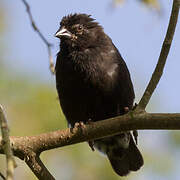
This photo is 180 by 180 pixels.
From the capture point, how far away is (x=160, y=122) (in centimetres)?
323

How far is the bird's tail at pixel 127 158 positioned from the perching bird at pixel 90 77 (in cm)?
23

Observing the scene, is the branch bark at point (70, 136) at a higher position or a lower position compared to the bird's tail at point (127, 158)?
higher

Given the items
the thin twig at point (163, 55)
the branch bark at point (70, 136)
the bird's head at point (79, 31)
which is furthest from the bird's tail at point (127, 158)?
the thin twig at point (163, 55)

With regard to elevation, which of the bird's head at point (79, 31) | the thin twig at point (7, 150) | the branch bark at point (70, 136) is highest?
the thin twig at point (7, 150)

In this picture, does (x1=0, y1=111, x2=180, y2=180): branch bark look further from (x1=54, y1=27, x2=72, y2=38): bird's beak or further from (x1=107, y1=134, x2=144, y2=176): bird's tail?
(x1=107, y1=134, x2=144, y2=176): bird's tail

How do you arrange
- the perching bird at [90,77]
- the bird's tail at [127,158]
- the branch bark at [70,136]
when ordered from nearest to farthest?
the branch bark at [70,136] < the perching bird at [90,77] < the bird's tail at [127,158]

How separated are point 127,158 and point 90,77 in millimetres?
1225

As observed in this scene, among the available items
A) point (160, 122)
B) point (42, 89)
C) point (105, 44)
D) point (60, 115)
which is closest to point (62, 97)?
point (105, 44)

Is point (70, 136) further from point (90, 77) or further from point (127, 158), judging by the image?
point (127, 158)

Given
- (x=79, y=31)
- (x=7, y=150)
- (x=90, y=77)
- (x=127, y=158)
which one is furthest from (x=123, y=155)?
(x=7, y=150)

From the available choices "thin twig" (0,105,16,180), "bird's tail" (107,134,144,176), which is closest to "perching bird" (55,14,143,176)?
"bird's tail" (107,134,144,176)

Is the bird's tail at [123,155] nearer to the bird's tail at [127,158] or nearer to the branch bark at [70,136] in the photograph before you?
the bird's tail at [127,158]

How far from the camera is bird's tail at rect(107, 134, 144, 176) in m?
5.14

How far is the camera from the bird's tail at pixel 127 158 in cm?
514
